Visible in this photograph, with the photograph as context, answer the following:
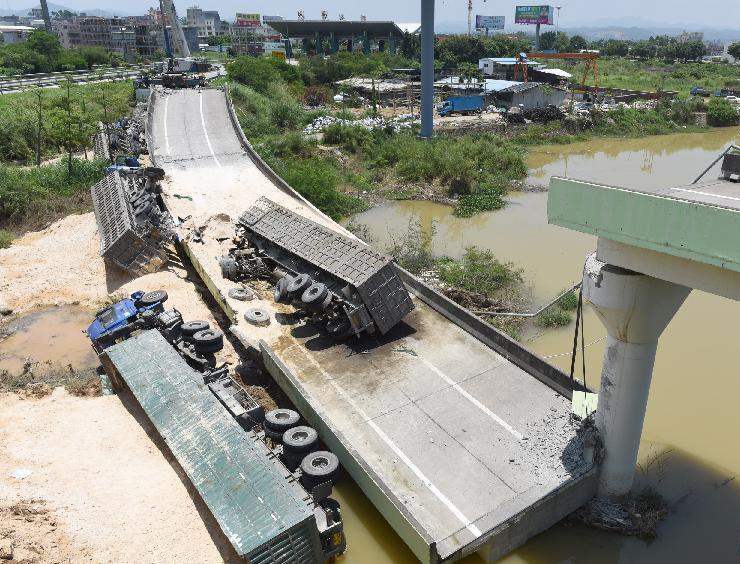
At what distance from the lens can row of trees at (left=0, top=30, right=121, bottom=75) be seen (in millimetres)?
76438

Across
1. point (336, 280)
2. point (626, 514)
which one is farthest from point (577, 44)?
point (626, 514)

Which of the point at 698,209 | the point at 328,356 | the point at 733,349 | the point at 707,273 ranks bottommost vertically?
the point at 733,349

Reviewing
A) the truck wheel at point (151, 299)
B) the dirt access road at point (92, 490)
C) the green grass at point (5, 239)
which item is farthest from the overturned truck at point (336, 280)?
the green grass at point (5, 239)

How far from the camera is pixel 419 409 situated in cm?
1258

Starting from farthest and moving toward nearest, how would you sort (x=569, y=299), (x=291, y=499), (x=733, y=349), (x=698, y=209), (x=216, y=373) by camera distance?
(x=569, y=299), (x=733, y=349), (x=216, y=373), (x=291, y=499), (x=698, y=209)

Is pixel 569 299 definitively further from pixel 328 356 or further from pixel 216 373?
pixel 216 373

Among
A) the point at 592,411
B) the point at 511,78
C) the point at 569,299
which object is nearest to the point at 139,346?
the point at 592,411

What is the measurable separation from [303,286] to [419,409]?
5.02m

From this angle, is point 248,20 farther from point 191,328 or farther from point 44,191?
point 191,328

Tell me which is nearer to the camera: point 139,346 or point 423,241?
point 139,346

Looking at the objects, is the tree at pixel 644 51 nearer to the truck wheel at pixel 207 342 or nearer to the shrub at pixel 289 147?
the shrub at pixel 289 147

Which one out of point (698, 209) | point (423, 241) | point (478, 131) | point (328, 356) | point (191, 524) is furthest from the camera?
point (478, 131)

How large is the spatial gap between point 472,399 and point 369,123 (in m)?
37.7

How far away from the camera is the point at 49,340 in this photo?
1723cm
